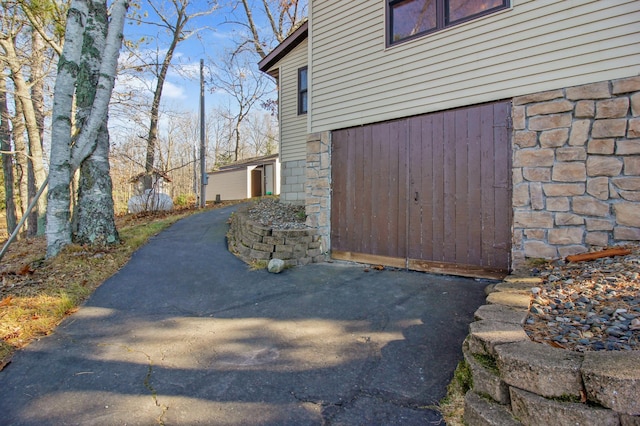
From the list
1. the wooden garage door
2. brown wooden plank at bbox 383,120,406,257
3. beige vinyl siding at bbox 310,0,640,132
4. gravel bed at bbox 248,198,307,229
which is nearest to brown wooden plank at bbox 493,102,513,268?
the wooden garage door

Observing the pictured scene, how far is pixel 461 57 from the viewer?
4.59 meters

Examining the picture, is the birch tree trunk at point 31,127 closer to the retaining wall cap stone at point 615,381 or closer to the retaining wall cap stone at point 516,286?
the retaining wall cap stone at point 516,286

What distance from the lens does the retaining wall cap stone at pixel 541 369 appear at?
1.63 m

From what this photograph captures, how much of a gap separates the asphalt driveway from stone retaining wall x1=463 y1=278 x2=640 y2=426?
368 millimetres

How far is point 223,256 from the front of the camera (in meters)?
5.98

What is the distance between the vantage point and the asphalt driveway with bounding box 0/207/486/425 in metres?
2.13

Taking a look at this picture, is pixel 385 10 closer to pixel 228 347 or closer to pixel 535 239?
pixel 535 239

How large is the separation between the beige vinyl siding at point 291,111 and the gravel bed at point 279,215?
59.8 inches

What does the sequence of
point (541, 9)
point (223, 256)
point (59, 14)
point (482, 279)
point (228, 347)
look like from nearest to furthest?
point (228, 347)
point (541, 9)
point (482, 279)
point (223, 256)
point (59, 14)

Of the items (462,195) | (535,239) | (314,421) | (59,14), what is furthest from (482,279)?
(59,14)

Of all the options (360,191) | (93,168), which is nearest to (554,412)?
(360,191)

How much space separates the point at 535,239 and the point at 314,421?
344 centimetres

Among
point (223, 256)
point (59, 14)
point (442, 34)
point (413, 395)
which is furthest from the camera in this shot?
point (59, 14)

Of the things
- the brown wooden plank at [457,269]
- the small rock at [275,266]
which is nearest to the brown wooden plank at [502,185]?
the brown wooden plank at [457,269]
